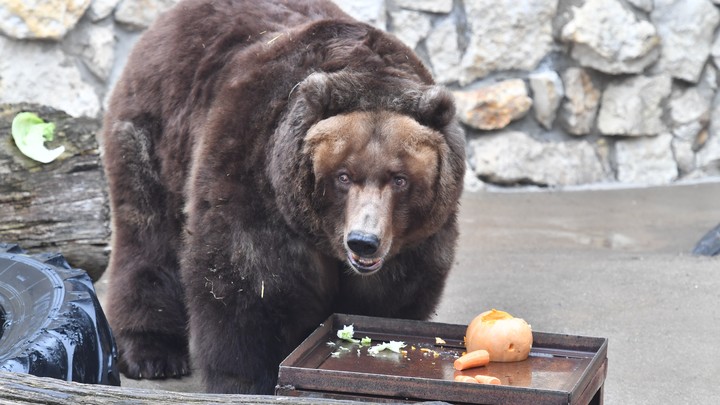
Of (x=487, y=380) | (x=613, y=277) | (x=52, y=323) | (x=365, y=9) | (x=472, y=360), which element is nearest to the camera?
(x=487, y=380)

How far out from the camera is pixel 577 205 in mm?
7793

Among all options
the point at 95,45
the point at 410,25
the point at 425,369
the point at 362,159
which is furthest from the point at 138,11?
the point at 425,369

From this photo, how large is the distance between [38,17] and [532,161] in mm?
3981

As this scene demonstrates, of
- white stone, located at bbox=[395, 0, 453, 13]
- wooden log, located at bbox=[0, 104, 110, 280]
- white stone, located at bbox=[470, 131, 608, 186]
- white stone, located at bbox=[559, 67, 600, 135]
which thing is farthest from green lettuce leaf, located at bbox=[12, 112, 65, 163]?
white stone, located at bbox=[559, 67, 600, 135]

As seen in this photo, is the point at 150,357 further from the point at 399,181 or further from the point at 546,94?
the point at 546,94

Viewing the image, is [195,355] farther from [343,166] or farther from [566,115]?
[566,115]

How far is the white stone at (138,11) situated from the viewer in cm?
782

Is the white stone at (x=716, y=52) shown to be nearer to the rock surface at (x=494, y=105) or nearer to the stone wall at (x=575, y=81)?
the stone wall at (x=575, y=81)

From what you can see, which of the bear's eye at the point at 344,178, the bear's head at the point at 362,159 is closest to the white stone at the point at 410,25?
the bear's head at the point at 362,159

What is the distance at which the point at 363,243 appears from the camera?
360 cm

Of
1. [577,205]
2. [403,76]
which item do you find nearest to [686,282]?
[577,205]

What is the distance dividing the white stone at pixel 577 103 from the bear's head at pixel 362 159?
4.63m

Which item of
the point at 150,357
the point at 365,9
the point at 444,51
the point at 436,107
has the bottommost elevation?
the point at 150,357

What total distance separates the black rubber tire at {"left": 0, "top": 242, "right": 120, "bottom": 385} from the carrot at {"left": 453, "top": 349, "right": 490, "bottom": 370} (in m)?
1.41
